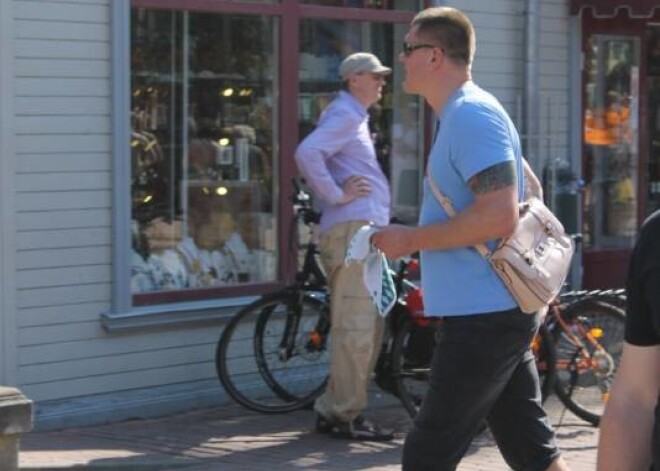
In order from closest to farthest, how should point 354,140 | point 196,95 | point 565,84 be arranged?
point 354,140, point 196,95, point 565,84

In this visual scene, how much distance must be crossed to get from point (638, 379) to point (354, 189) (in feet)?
14.0

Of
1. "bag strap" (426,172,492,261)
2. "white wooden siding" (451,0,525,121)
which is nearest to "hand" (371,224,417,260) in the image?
"bag strap" (426,172,492,261)

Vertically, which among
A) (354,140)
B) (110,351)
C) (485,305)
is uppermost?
(354,140)

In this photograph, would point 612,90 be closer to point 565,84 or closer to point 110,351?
point 565,84

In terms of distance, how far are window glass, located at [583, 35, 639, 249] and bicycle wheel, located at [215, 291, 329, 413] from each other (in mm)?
3636

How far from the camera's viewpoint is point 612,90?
11461 mm

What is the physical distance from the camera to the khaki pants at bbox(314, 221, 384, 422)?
772cm

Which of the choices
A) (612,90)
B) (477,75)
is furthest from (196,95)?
(612,90)

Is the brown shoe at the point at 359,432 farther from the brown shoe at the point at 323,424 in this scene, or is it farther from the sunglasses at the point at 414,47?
the sunglasses at the point at 414,47

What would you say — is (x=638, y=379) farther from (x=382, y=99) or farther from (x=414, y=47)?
(x=382, y=99)

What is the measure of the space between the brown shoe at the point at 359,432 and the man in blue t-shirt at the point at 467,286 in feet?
9.24

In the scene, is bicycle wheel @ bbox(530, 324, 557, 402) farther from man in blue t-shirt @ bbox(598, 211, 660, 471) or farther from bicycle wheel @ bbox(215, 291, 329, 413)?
man in blue t-shirt @ bbox(598, 211, 660, 471)

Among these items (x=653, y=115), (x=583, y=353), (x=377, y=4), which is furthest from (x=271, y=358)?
(x=653, y=115)

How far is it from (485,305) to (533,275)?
19cm
